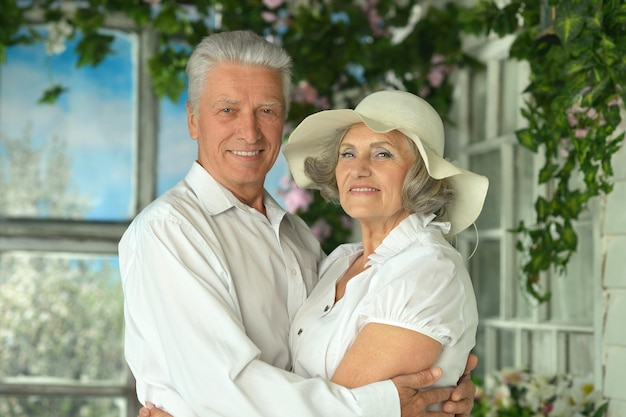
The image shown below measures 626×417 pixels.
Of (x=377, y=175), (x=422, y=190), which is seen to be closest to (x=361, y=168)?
(x=377, y=175)

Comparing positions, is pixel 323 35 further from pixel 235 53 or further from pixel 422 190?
pixel 422 190

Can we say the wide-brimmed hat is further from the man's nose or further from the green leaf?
the green leaf

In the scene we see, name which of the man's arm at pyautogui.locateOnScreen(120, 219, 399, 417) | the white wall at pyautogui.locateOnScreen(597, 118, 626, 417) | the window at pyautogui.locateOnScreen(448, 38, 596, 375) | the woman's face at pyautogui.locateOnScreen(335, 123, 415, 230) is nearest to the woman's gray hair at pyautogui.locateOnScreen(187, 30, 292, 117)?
the woman's face at pyautogui.locateOnScreen(335, 123, 415, 230)

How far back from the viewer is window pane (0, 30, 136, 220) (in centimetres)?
455

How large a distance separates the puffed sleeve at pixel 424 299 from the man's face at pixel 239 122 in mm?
571

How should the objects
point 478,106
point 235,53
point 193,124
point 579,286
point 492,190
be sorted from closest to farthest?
point 235,53, point 193,124, point 579,286, point 492,190, point 478,106

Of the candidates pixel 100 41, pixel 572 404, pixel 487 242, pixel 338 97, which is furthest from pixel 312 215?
pixel 572 404

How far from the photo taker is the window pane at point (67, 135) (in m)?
4.55

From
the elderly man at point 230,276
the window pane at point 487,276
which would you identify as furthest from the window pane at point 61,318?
the elderly man at point 230,276

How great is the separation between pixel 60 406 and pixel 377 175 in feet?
9.73

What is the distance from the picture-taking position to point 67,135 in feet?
15.1

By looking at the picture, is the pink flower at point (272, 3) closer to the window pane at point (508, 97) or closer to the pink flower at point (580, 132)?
the window pane at point (508, 97)

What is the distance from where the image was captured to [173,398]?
2.16 metres

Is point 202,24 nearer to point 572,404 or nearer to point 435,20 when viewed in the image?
point 435,20
